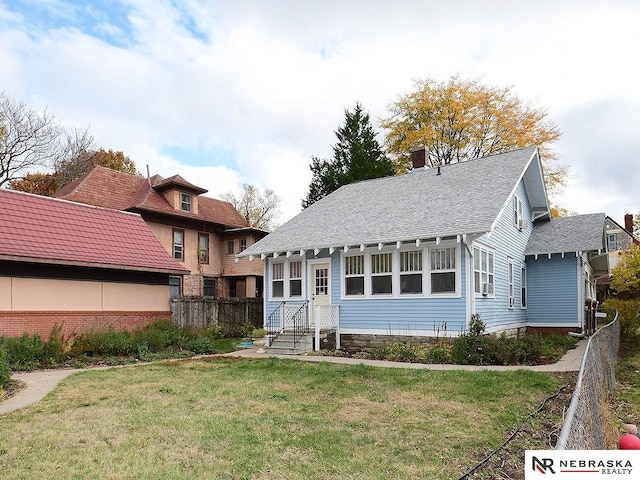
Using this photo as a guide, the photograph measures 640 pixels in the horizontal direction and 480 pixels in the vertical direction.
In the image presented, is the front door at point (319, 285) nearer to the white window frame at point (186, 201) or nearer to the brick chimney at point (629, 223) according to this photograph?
the white window frame at point (186, 201)

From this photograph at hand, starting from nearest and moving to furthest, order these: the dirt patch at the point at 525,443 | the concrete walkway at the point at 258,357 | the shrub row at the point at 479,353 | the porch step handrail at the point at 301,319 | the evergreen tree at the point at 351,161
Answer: the dirt patch at the point at 525,443 → the concrete walkway at the point at 258,357 → the shrub row at the point at 479,353 → the porch step handrail at the point at 301,319 → the evergreen tree at the point at 351,161

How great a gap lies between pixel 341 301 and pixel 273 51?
829 cm

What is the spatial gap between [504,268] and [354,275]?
5602mm

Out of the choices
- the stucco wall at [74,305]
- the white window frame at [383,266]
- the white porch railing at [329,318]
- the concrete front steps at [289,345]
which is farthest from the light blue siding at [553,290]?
the stucco wall at [74,305]

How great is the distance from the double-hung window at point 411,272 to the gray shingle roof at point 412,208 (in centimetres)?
79

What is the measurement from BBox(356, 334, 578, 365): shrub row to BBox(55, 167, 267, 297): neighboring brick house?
610 inches

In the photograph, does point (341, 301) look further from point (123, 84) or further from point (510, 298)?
point (123, 84)

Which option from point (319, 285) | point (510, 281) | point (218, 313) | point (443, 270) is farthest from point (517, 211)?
point (218, 313)

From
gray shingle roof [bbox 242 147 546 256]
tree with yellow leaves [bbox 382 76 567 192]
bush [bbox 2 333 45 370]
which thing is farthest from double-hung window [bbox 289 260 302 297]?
tree with yellow leaves [bbox 382 76 567 192]

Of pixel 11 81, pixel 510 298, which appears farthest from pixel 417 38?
pixel 11 81

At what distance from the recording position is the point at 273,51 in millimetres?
14984

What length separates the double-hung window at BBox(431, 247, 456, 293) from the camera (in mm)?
14070

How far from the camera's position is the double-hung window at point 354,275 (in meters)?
15.8

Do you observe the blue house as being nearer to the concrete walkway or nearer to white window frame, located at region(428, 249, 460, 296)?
white window frame, located at region(428, 249, 460, 296)
